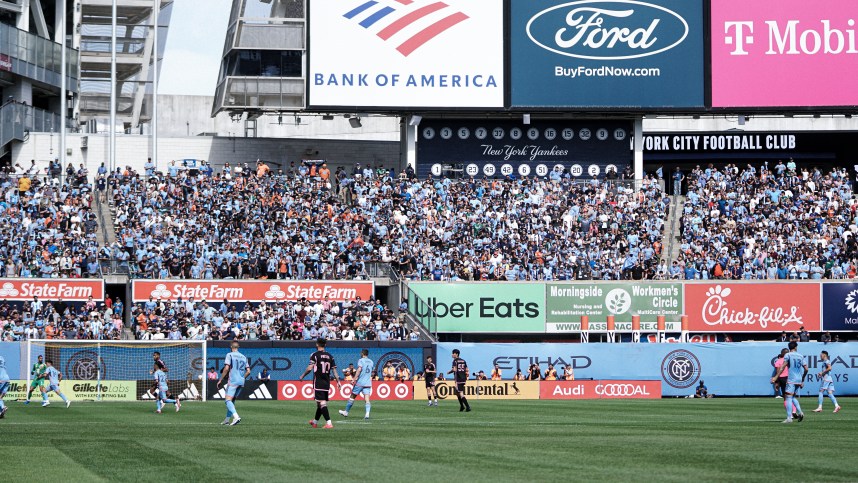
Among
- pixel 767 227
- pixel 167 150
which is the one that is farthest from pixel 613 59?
pixel 167 150

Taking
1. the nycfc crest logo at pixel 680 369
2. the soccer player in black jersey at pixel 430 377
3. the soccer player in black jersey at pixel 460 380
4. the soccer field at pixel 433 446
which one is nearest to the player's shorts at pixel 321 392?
the soccer field at pixel 433 446

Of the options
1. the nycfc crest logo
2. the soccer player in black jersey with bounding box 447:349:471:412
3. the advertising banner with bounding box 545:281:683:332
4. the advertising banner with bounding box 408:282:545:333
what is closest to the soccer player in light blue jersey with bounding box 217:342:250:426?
the soccer player in black jersey with bounding box 447:349:471:412

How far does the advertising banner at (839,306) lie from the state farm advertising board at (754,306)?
33 cm

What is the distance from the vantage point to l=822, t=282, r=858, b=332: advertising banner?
175 ft

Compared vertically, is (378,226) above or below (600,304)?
above

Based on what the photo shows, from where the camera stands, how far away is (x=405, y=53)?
61125 mm

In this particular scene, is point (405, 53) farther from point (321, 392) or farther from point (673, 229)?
point (321, 392)

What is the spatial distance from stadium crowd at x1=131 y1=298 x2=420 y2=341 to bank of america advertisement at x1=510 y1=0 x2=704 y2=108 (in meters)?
17.5

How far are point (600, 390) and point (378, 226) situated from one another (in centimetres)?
1368

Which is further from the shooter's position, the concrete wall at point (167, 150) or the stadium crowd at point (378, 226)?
the concrete wall at point (167, 150)

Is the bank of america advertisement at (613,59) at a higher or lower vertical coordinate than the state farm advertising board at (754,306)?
→ higher

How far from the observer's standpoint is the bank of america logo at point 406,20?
200ft

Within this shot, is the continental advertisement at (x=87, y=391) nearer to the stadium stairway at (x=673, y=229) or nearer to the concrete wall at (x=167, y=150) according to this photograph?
the concrete wall at (x=167, y=150)

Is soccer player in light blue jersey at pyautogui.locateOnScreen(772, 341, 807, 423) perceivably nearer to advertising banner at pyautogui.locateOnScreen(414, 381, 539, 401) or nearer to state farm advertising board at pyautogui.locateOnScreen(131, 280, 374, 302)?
advertising banner at pyautogui.locateOnScreen(414, 381, 539, 401)
